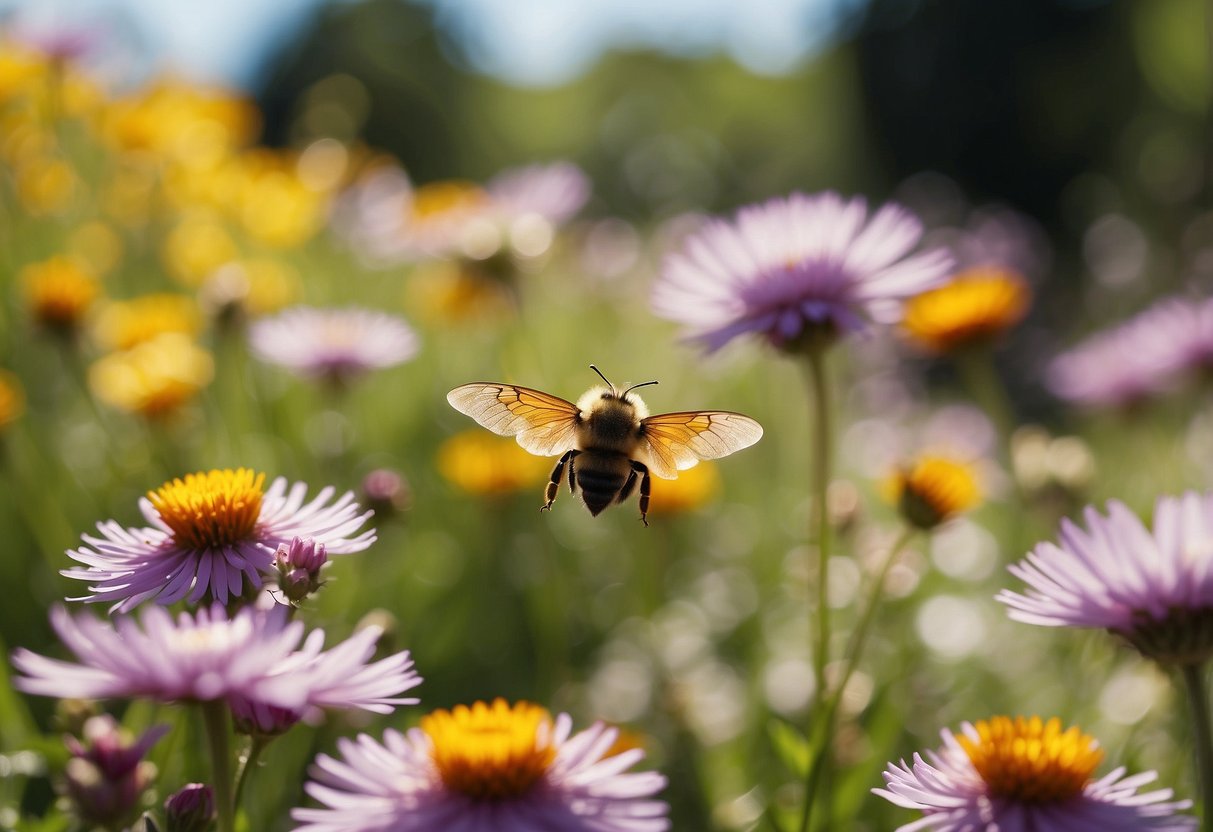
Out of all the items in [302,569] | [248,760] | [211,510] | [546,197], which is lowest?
[248,760]

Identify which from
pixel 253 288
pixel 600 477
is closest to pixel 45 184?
pixel 253 288

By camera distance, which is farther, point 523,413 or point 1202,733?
point 523,413

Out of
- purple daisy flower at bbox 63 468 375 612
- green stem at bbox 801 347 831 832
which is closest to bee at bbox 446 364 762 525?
green stem at bbox 801 347 831 832

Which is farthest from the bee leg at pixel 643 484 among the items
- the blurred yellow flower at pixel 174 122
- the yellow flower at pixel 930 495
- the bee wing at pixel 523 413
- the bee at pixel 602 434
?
the blurred yellow flower at pixel 174 122

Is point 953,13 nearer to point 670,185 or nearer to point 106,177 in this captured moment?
point 670,185

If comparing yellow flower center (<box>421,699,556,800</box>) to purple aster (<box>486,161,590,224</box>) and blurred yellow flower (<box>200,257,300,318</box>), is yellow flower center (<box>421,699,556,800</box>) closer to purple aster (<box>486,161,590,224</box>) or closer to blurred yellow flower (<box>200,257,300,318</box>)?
blurred yellow flower (<box>200,257,300,318</box>)

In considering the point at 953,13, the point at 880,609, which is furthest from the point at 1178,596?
the point at 953,13

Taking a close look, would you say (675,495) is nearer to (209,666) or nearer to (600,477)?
(600,477)
